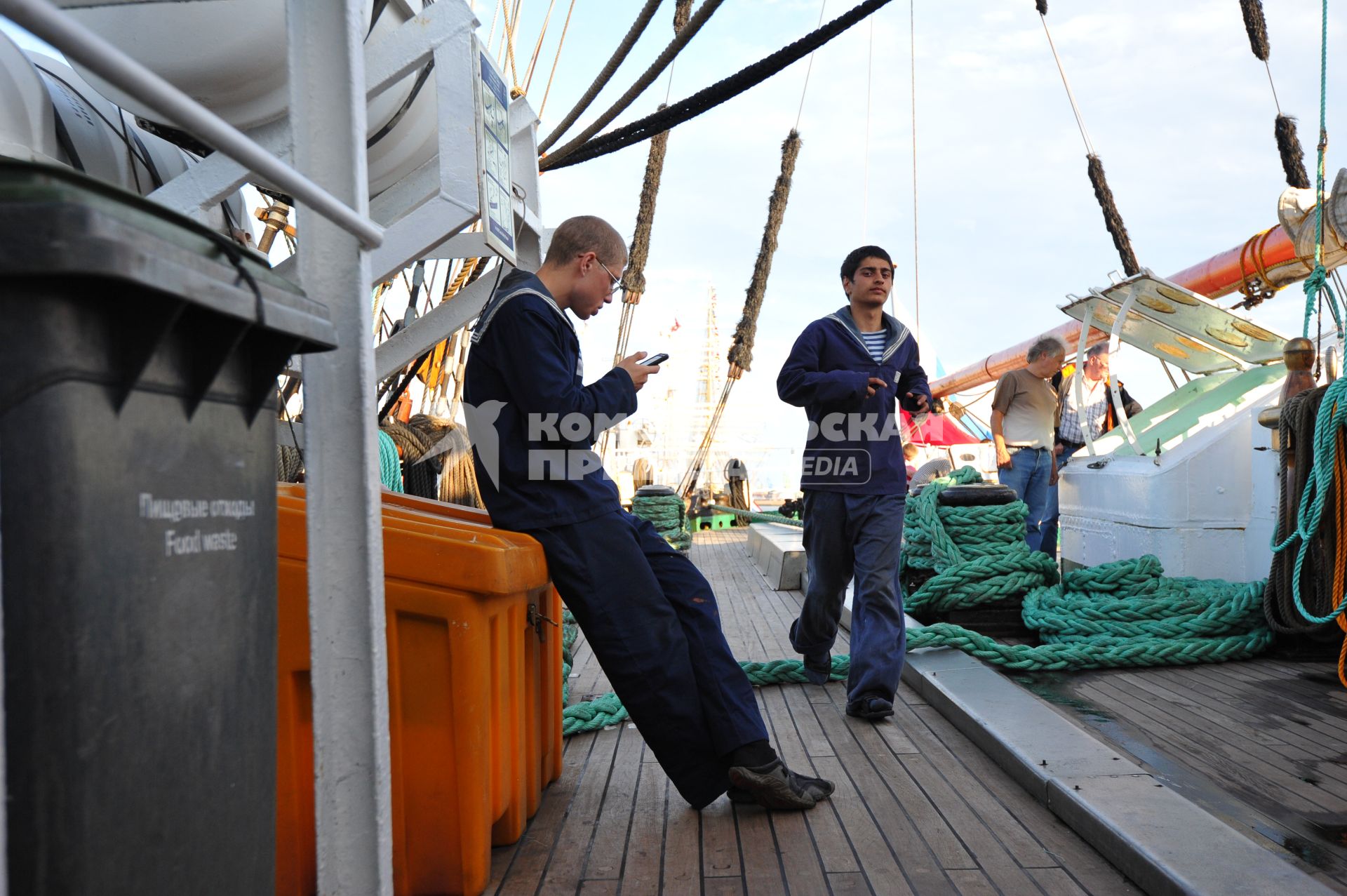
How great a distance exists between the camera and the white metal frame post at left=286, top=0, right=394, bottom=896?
1395mm

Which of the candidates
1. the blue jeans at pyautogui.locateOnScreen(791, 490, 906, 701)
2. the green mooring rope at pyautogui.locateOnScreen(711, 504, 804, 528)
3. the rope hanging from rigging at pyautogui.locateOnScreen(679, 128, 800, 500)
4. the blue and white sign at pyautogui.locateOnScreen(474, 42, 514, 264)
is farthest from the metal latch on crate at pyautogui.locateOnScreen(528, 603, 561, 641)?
the rope hanging from rigging at pyautogui.locateOnScreen(679, 128, 800, 500)

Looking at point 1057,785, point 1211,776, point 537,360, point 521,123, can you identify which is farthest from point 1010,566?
point 537,360

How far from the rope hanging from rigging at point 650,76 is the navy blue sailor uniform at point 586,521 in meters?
2.86

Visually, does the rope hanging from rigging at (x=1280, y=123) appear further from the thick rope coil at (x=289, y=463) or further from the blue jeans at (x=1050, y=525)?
the thick rope coil at (x=289, y=463)

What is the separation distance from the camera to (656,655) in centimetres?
236

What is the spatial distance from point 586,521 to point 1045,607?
134 inches

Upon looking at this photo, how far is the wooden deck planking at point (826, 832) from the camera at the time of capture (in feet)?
6.71

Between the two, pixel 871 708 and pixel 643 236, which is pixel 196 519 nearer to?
pixel 871 708

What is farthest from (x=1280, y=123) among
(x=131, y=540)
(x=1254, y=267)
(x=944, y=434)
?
(x=944, y=434)

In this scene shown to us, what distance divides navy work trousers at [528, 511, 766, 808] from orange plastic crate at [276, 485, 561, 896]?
32 cm

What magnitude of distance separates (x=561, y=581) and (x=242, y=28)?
2.15 m

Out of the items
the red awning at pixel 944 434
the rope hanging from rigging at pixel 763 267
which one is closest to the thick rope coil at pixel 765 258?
the rope hanging from rigging at pixel 763 267

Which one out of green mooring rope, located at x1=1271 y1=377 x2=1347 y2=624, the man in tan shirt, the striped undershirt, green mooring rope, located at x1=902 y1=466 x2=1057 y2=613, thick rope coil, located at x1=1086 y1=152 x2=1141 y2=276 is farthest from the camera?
thick rope coil, located at x1=1086 y1=152 x2=1141 y2=276

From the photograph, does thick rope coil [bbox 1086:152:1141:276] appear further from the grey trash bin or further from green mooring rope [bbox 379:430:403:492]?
the grey trash bin
